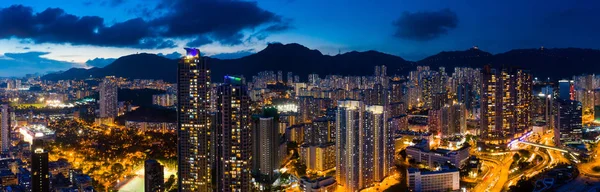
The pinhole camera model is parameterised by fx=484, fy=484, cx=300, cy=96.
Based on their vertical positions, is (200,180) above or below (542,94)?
below

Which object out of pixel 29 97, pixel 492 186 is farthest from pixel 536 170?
pixel 29 97

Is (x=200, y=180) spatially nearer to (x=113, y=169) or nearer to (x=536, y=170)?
(x=113, y=169)

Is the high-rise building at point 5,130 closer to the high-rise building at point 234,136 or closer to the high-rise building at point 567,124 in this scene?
the high-rise building at point 234,136

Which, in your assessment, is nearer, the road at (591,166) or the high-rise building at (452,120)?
the road at (591,166)

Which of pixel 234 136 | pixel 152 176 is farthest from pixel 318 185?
pixel 152 176

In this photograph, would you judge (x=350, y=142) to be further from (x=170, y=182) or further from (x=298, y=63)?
(x=298, y=63)

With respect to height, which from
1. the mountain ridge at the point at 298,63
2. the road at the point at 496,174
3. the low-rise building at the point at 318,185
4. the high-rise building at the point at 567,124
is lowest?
the road at the point at 496,174

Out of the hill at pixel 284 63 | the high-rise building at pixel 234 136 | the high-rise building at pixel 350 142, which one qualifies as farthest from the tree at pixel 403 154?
the hill at pixel 284 63

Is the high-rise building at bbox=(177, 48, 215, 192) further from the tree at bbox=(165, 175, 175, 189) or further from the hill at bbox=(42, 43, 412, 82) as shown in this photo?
the hill at bbox=(42, 43, 412, 82)
